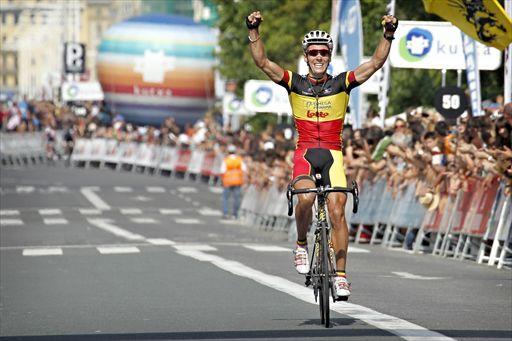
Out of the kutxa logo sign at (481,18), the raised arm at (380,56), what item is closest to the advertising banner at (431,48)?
the kutxa logo sign at (481,18)

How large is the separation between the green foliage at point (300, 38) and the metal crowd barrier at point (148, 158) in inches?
132

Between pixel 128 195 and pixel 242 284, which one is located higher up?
pixel 242 284

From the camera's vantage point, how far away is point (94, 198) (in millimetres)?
49969

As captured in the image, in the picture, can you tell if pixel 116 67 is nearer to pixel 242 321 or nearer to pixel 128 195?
pixel 128 195

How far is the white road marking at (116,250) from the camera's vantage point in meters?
26.2

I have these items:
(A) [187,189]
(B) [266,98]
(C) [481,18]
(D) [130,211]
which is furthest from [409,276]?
(A) [187,189]

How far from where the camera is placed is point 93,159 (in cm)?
7662

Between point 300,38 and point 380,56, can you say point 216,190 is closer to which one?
point 300,38

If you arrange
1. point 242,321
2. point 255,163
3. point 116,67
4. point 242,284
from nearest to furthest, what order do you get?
point 242,321
point 242,284
point 255,163
point 116,67

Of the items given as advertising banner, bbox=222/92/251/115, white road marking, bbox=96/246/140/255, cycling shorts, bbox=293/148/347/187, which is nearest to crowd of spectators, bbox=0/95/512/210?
white road marking, bbox=96/246/140/255

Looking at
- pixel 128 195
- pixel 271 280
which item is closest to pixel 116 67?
pixel 128 195

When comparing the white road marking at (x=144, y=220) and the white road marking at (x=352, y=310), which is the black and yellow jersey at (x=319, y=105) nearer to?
the white road marking at (x=352, y=310)

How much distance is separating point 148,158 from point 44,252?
1806 inches

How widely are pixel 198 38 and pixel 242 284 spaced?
71272 mm
